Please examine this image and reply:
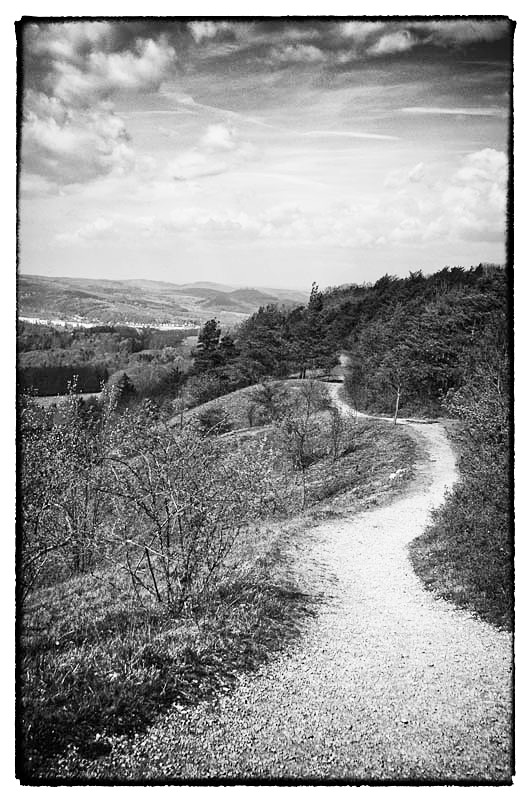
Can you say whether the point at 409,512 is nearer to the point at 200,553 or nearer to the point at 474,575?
the point at 474,575

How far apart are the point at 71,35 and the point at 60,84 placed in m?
0.49

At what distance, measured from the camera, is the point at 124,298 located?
7.95m

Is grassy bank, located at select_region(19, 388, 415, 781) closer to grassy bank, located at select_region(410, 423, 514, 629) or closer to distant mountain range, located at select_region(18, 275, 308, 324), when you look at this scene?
grassy bank, located at select_region(410, 423, 514, 629)

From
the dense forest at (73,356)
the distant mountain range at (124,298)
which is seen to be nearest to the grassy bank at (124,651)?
the dense forest at (73,356)

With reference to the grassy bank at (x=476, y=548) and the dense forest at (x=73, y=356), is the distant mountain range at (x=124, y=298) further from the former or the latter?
the grassy bank at (x=476, y=548)

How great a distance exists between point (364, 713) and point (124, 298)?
241 inches

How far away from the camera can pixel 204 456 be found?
7266 millimetres

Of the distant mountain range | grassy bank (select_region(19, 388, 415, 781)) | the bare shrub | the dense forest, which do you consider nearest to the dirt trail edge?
grassy bank (select_region(19, 388, 415, 781))

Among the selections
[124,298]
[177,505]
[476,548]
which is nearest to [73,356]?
[124,298]

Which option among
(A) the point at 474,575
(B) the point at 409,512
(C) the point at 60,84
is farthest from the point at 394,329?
(C) the point at 60,84

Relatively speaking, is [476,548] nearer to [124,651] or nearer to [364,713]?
[364,713]

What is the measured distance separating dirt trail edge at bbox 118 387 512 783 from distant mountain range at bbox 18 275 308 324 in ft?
14.6

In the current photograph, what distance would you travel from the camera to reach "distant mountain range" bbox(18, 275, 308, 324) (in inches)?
231

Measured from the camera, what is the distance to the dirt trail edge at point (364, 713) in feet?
15.6
